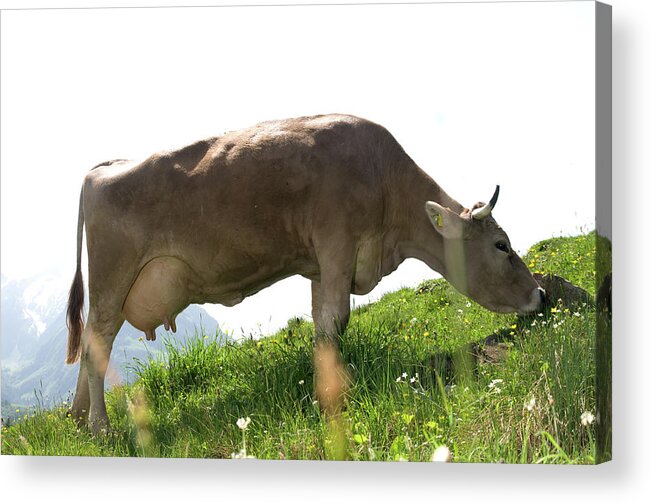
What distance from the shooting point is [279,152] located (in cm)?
627

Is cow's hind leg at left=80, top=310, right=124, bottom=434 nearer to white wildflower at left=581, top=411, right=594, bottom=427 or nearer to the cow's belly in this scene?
the cow's belly

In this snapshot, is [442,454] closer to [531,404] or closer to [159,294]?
[531,404]

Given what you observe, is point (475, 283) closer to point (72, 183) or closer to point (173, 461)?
point (173, 461)

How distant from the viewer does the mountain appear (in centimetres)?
627

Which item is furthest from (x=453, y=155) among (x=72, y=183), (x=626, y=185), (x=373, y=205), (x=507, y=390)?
(x=72, y=183)

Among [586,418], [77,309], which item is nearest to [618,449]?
[586,418]

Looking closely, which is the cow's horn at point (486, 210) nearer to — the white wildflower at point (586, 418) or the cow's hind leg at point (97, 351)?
the white wildflower at point (586, 418)

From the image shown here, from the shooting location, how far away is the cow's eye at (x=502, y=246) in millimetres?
6383

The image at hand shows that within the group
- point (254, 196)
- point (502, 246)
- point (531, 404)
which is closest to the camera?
point (531, 404)

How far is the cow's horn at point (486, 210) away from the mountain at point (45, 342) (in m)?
1.78

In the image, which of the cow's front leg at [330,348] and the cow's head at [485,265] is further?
the cow's head at [485,265]

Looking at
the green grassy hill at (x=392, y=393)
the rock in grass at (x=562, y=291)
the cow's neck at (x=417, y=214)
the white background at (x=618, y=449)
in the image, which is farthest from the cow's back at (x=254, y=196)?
the white background at (x=618, y=449)

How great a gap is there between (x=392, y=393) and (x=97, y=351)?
1956mm

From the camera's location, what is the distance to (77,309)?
257 inches
